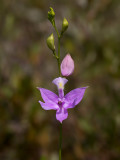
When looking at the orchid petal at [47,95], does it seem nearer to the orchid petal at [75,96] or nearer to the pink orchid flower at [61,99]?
the pink orchid flower at [61,99]

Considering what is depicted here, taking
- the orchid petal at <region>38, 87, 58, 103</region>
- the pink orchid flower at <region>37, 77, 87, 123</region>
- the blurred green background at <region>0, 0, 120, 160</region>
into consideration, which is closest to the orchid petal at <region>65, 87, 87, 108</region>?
the pink orchid flower at <region>37, 77, 87, 123</region>

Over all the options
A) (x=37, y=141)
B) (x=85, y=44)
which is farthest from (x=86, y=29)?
(x=37, y=141)

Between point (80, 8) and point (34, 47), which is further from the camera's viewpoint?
point (34, 47)

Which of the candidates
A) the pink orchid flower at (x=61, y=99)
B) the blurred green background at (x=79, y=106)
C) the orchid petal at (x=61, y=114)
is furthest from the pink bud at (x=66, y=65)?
the blurred green background at (x=79, y=106)

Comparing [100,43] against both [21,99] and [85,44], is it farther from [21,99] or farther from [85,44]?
[21,99]

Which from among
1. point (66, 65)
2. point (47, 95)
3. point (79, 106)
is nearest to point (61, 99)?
point (47, 95)

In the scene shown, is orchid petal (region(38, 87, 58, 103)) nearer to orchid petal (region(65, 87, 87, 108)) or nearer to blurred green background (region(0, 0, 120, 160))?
orchid petal (region(65, 87, 87, 108))

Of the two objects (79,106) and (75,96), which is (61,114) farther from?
(79,106)

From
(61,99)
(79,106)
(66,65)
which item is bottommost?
(79,106)
